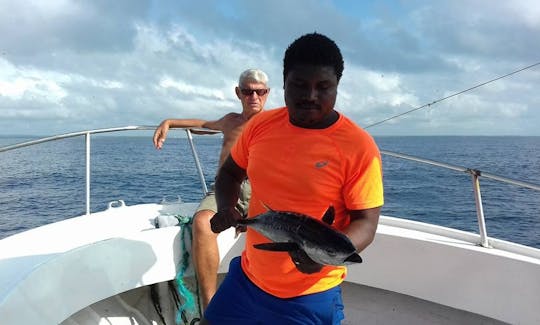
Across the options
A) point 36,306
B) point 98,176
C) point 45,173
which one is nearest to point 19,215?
point 98,176

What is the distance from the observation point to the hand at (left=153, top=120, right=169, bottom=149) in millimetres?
3490

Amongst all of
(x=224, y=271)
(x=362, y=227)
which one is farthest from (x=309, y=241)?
(x=224, y=271)

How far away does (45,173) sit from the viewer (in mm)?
21328

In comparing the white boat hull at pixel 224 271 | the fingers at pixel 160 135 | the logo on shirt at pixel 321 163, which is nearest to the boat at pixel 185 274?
the white boat hull at pixel 224 271

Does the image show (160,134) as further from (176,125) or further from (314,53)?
(314,53)

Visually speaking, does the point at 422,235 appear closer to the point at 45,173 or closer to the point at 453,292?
the point at 453,292

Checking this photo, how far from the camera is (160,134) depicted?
3.54m

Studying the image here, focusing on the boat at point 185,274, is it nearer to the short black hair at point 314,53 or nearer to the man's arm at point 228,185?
the man's arm at point 228,185

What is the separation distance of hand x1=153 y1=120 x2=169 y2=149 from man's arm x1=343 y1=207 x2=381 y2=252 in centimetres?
222

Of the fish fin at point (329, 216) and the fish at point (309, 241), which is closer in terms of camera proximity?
the fish at point (309, 241)

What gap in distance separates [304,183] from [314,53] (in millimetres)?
467

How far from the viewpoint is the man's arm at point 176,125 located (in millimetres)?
3514

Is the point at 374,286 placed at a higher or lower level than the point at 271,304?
lower

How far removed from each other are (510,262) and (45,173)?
22272 millimetres
